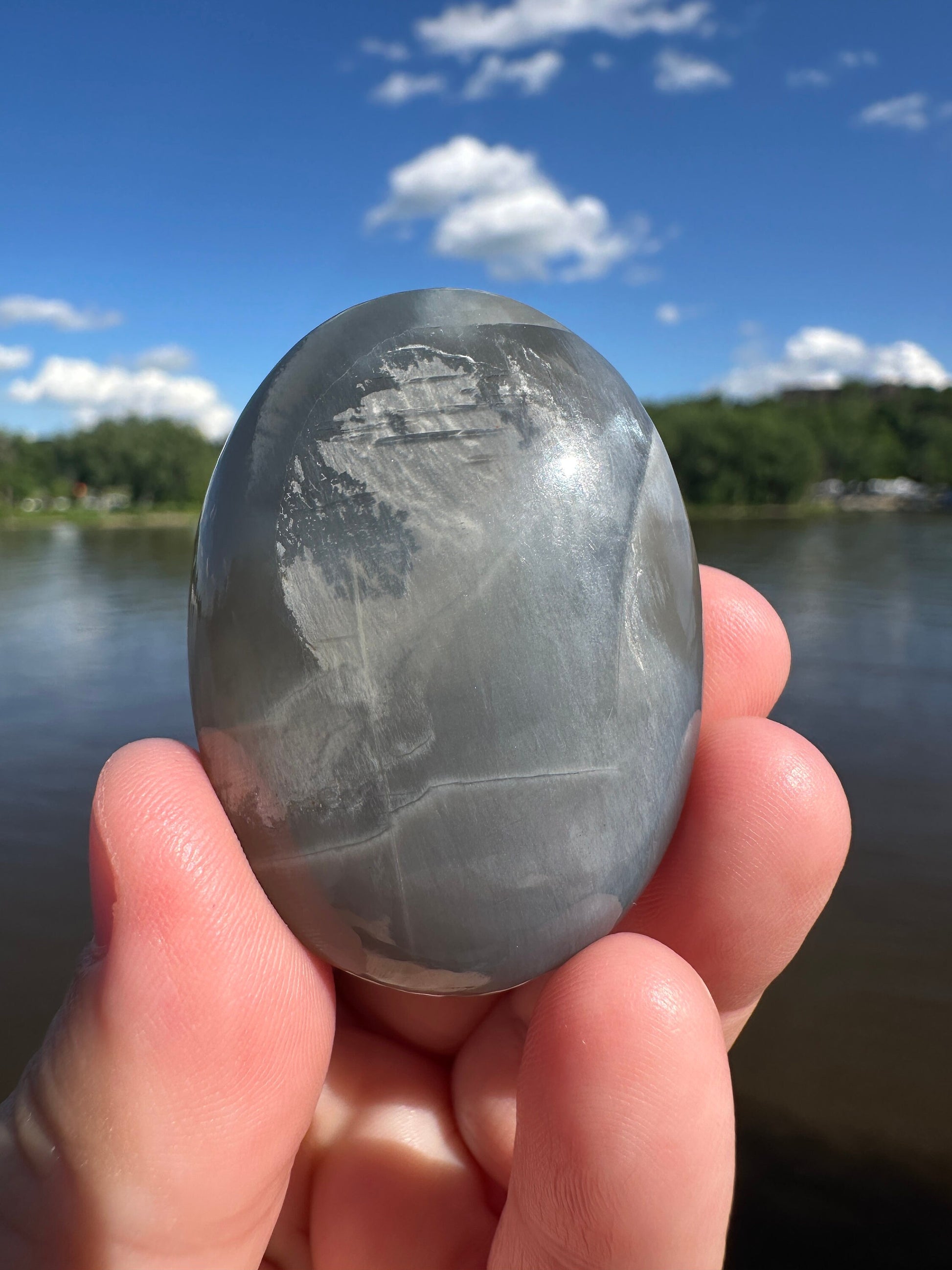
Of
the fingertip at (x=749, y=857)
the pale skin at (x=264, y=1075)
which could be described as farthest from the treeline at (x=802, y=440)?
the pale skin at (x=264, y=1075)

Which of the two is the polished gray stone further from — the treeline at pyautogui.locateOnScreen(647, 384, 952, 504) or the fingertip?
the treeline at pyautogui.locateOnScreen(647, 384, 952, 504)

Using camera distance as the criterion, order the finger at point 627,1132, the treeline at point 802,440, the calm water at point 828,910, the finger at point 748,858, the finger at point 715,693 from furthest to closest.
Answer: the treeline at point 802,440
the calm water at point 828,910
the finger at point 715,693
the finger at point 748,858
the finger at point 627,1132

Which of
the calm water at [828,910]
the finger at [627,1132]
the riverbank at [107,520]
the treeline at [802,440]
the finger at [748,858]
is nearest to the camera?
the finger at [627,1132]

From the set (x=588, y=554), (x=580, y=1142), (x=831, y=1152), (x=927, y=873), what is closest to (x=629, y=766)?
(x=588, y=554)

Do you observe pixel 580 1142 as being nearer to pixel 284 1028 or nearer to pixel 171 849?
pixel 284 1028

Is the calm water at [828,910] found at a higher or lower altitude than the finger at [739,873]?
lower

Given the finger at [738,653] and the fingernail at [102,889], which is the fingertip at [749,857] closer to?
the finger at [738,653]

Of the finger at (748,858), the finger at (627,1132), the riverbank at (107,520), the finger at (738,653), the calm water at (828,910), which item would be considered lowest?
the calm water at (828,910)
